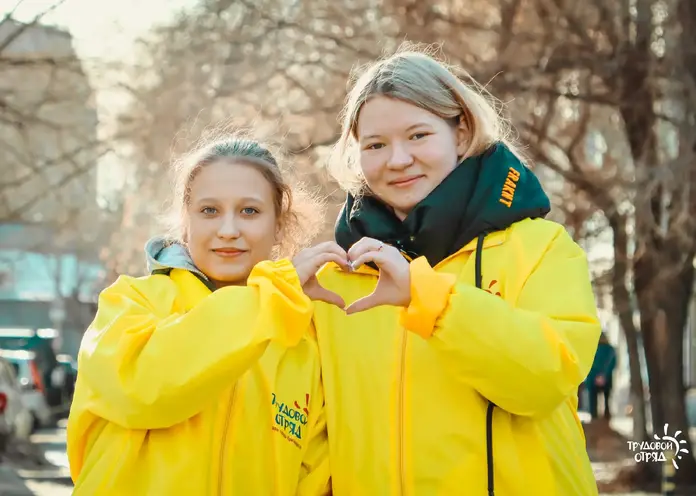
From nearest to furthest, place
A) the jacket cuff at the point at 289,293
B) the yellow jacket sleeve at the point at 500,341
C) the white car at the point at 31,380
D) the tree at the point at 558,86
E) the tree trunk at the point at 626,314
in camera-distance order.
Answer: the yellow jacket sleeve at the point at 500,341 → the jacket cuff at the point at 289,293 → the tree at the point at 558,86 → the tree trunk at the point at 626,314 → the white car at the point at 31,380

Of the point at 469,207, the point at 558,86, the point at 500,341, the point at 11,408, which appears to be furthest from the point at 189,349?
the point at 11,408

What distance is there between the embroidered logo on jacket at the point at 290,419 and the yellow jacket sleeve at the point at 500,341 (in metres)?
0.54

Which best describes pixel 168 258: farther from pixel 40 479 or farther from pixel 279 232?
pixel 40 479

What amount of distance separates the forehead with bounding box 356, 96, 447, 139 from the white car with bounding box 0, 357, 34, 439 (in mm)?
13181

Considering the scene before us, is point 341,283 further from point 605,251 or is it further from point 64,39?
point 605,251

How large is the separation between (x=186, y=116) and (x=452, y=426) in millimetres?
9587

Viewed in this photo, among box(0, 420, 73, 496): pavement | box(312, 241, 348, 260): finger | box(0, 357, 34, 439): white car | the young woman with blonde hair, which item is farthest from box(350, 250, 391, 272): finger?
box(0, 357, 34, 439): white car

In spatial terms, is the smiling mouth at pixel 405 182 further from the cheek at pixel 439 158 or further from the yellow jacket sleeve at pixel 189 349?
the yellow jacket sleeve at pixel 189 349

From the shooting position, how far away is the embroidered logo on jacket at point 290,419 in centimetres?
322

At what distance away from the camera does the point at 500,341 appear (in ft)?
9.36

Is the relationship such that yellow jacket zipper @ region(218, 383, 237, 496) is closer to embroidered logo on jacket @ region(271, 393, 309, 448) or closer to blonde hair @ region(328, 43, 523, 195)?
embroidered logo on jacket @ region(271, 393, 309, 448)

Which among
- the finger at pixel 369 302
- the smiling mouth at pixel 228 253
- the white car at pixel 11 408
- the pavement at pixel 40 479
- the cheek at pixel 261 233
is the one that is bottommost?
the pavement at pixel 40 479

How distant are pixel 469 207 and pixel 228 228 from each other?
0.74 metres

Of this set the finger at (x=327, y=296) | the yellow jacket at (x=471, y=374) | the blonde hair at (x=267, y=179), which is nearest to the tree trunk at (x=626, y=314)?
the blonde hair at (x=267, y=179)
